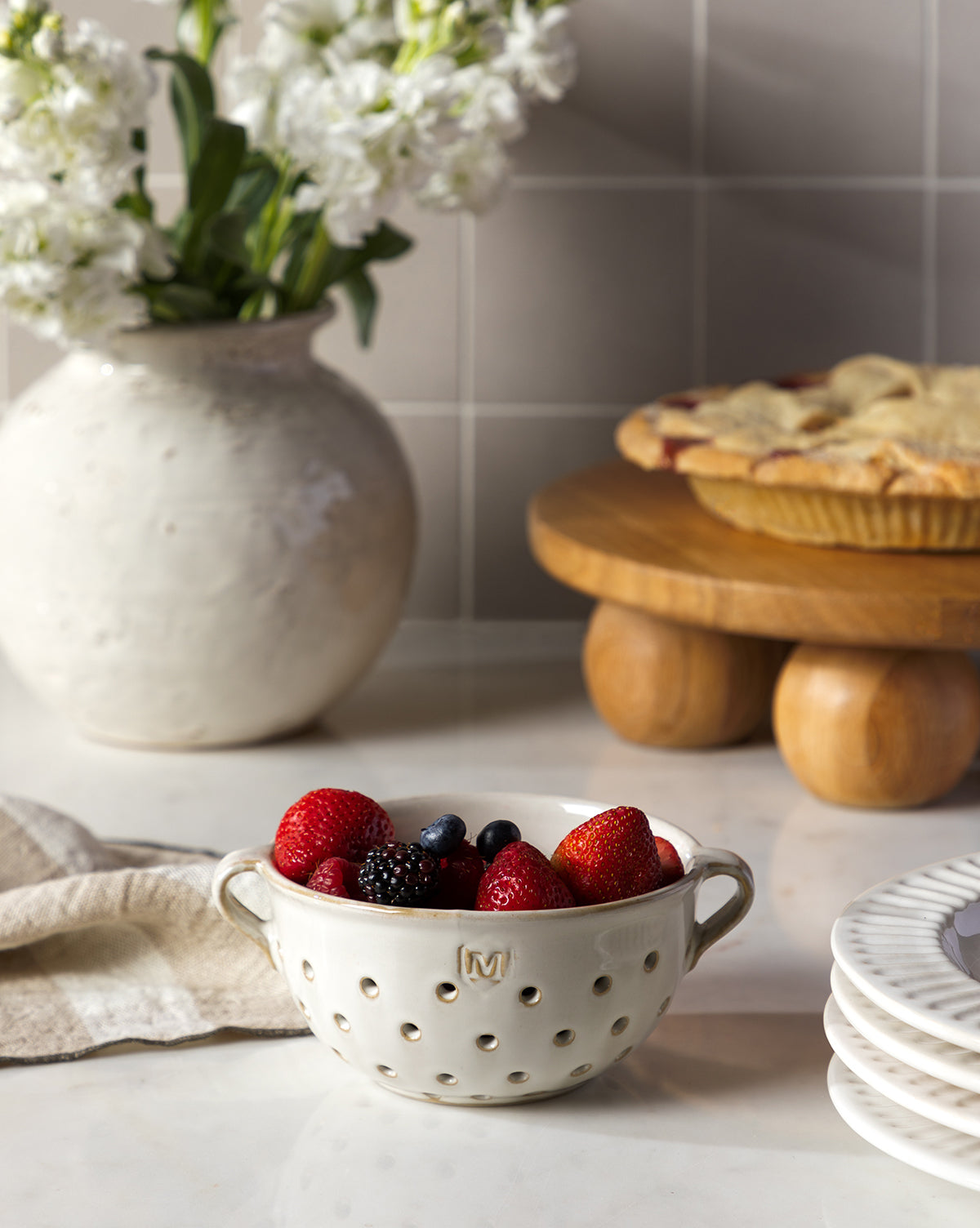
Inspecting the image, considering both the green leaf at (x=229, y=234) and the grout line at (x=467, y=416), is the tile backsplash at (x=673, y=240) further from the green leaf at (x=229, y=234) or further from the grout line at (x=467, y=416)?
the green leaf at (x=229, y=234)

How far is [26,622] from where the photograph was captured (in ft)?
3.47

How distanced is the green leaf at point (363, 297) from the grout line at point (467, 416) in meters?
0.24

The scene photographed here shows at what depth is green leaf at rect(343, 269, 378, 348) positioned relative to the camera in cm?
112

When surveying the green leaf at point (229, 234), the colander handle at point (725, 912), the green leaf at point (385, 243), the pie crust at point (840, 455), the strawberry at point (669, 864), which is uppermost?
the green leaf at point (229, 234)

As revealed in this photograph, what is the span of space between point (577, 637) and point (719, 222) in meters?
0.40

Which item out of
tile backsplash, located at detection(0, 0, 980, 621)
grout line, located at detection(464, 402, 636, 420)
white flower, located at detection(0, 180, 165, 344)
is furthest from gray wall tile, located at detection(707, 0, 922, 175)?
white flower, located at detection(0, 180, 165, 344)

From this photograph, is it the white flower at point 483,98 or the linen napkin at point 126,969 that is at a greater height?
the white flower at point 483,98

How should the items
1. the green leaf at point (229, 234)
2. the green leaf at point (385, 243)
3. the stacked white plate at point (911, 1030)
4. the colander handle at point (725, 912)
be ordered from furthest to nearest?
the green leaf at point (385, 243), the green leaf at point (229, 234), the colander handle at point (725, 912), the stacked white plate at point (911, 1030)

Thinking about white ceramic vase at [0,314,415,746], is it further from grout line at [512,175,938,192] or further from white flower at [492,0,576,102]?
grout line at [512,175,938,192]

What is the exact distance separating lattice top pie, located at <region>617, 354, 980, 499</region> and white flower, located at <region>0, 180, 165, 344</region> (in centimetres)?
34

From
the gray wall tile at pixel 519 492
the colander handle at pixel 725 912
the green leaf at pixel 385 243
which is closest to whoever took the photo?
the colander handle at pixel 725 912

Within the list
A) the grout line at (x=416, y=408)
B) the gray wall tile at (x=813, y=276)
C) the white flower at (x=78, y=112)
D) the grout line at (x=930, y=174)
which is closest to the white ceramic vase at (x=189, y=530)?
the white flower at (x=78, y=112)

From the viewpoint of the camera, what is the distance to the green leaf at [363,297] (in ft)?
3.67

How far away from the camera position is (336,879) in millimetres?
552
